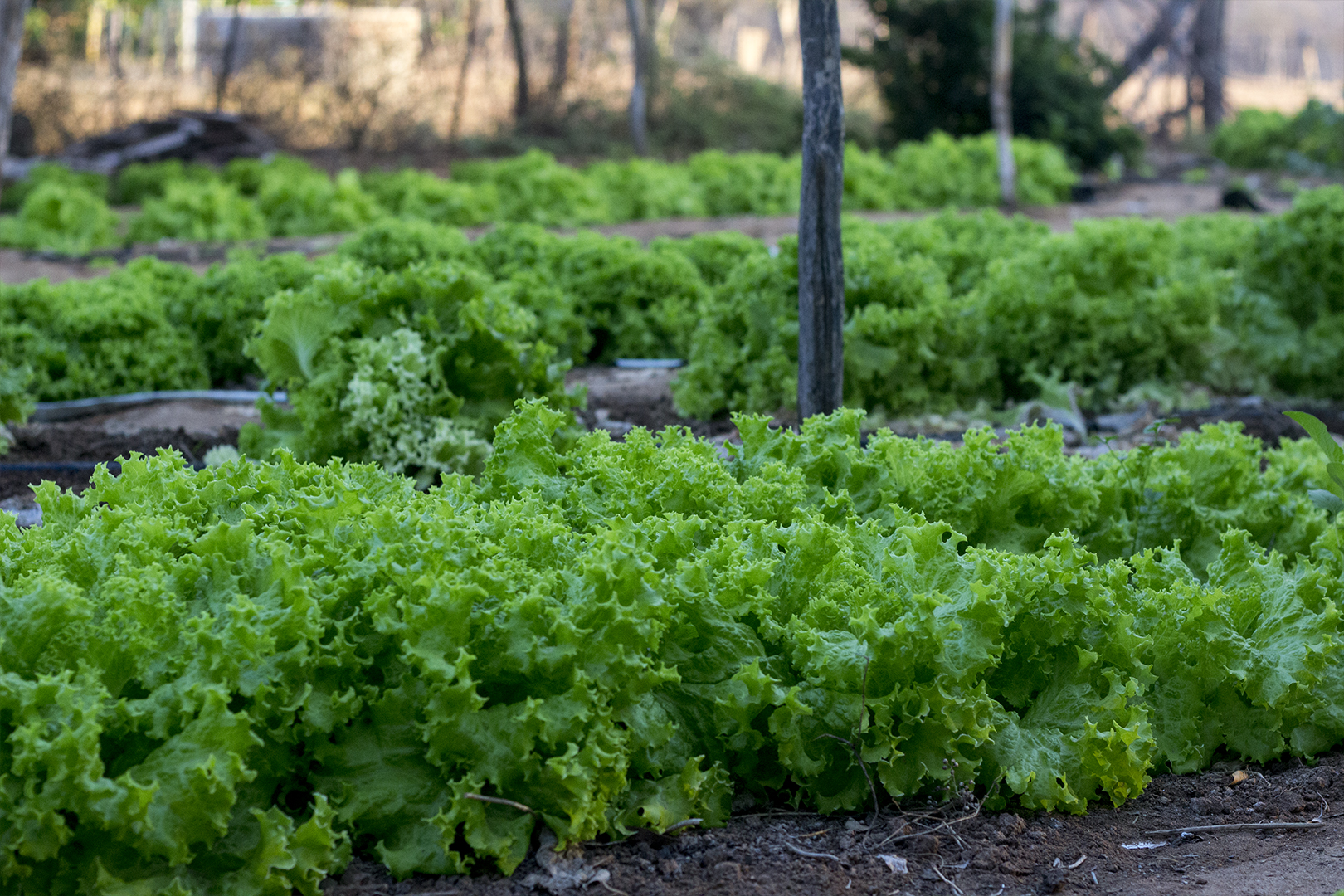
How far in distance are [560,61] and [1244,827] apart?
23648mm

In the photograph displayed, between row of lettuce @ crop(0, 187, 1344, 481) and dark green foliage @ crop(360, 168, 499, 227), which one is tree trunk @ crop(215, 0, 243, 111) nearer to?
dark green foliage @ crop(360, 168, 499, 227)

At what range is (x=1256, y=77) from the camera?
41.5 meters

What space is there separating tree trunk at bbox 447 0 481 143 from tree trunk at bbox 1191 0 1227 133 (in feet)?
53.4

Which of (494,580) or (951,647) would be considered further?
(951,647)

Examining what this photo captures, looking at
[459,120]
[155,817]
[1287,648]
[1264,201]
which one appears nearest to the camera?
[155,817]

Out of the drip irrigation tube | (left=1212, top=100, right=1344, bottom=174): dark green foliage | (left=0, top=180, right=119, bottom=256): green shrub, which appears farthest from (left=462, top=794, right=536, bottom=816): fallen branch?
(left=1212, top=100, right=1344, bottom=174): dark green foliage

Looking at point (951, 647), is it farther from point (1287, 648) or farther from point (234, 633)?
point (234, 633)

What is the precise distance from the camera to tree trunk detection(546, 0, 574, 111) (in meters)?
24.5

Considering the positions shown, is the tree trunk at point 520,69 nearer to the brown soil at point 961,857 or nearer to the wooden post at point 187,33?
the wooden post at point 187,33

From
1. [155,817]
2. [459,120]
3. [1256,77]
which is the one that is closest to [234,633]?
[155,817]

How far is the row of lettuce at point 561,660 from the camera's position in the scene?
101 inches

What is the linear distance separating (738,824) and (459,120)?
71.9ft

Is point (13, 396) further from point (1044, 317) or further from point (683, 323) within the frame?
point (1044, 317)

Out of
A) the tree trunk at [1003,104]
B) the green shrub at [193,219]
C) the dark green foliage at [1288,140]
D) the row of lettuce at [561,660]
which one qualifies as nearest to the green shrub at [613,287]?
the row of lettuce at [561,660]
